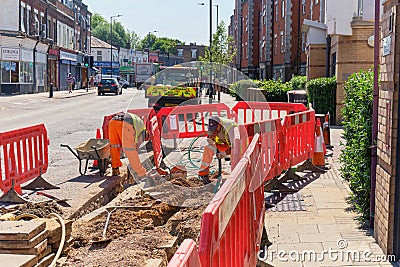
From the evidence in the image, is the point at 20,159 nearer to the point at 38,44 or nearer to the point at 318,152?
the point at 318,152

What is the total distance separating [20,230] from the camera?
5.27 meters

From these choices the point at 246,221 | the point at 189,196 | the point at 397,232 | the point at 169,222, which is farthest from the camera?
the point at 189,196

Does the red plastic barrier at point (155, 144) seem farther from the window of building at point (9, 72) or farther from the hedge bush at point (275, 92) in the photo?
the window of building at point (9, 72)

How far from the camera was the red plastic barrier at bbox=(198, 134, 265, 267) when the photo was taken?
2898mm

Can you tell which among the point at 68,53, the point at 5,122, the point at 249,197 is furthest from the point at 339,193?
the point at 68,53

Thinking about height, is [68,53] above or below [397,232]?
above

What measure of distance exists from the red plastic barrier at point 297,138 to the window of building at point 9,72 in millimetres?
34903

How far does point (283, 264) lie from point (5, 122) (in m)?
17.8

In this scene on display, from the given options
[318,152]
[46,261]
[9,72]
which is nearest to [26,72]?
[9,72]

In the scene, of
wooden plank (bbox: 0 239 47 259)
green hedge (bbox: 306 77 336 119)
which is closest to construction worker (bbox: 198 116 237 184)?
wooden plank (bbox: 0 239 47 259)

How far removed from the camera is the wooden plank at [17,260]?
15.9 feet

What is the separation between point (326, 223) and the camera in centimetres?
730

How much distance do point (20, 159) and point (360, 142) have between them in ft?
15.9

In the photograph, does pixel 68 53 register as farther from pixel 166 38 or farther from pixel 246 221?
pixel 166 38
